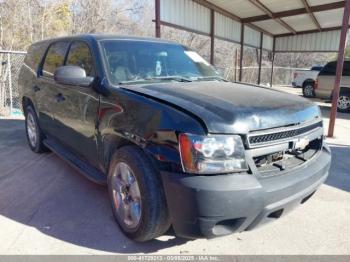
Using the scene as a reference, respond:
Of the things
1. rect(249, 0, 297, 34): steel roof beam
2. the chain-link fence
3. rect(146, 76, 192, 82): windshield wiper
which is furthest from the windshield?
rect(249, 0, 297, 34): steel roof beam

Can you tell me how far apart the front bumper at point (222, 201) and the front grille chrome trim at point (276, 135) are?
26cm

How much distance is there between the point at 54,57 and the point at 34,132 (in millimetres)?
1546

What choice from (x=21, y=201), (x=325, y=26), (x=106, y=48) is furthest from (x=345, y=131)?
(x=325, y=26)

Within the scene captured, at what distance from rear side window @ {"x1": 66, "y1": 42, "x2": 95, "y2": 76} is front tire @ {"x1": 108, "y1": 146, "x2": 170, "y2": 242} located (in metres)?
1.13

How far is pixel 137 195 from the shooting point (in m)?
2.82

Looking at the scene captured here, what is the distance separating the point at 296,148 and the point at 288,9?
40.1ft

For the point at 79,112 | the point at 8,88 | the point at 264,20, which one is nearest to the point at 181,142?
the point at 79,112

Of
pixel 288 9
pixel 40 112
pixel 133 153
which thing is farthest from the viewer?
pixel 288 9

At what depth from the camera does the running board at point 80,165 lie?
3.50 metres

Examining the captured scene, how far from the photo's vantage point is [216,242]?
3023mm

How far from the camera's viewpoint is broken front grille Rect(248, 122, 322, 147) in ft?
7.98

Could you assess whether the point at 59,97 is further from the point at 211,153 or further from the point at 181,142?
the point at 211,153

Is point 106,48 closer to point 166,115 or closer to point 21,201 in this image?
point 166,115

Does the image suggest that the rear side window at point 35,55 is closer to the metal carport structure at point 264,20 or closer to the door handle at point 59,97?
the door handle at point 59,97
